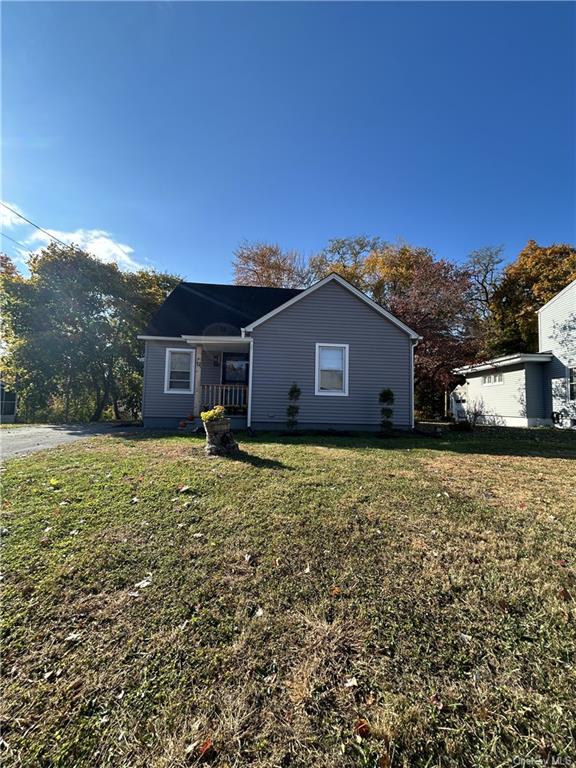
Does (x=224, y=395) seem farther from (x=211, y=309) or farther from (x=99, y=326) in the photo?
(x=99, y=326)

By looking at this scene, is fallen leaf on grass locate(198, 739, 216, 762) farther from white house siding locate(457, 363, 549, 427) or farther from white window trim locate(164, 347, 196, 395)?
white house siding locate(457, 363, 549, 427)

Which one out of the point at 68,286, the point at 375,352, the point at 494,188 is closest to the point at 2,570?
the point at 375,352

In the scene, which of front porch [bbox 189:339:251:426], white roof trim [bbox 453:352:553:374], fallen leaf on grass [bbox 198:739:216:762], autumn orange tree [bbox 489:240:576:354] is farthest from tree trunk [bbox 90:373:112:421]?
autumn orange tree [bbox 489:240:576:354]

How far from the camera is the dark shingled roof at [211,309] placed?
1325cm

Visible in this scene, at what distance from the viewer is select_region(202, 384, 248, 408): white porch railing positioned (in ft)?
39.4

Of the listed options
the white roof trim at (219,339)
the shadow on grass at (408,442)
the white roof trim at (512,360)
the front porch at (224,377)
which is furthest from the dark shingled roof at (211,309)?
the white roof trim at (512,360)

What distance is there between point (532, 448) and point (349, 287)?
7.23 meters

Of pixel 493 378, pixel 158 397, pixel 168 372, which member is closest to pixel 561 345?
pixel 493 378

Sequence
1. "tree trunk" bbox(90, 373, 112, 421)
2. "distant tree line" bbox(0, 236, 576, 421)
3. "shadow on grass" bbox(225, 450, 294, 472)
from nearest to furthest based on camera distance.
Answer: "shadow on grass" bbox(225, 450, 294, 472) → "distant tree line" bbox(0, 236, 576, 421) → "tree trunk" bbox(90, 373, 112, 421)

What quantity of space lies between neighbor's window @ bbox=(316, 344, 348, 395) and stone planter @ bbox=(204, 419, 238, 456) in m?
5.26

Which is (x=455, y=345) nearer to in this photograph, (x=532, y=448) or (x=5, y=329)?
(x=532, y=448)

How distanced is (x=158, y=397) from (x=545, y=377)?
19107 mm

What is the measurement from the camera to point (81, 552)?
298 centimetres

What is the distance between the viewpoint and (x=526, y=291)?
27.0 metres
